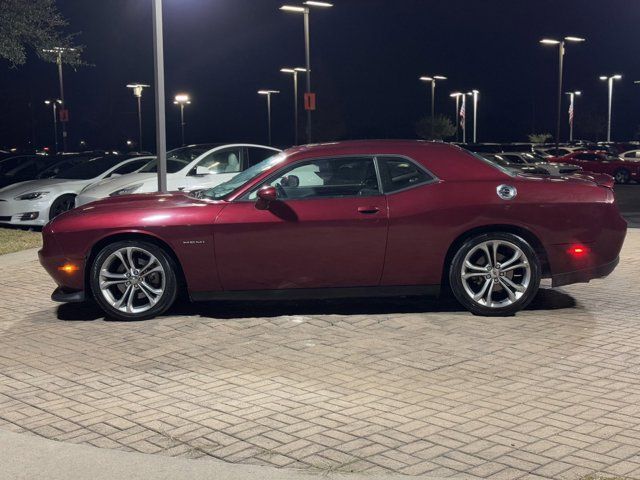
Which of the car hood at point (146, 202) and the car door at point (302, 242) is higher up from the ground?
the car hood at point (146, 202)

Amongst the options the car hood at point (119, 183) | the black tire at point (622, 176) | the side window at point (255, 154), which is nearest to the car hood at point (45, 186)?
the car hood at point (119, 183)

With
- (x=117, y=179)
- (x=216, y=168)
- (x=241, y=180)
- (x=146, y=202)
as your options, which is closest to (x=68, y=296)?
(x=146, y=202)

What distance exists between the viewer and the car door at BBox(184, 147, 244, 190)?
15523mm

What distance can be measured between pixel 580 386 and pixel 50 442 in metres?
3.30

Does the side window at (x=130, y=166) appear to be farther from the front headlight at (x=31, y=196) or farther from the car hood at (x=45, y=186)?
the front headlight at (x=31, y=196)

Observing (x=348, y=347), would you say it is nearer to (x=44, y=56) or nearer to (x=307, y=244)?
(x=307, y=244)

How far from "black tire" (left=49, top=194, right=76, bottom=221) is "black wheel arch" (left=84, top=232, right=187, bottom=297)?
9.27 m

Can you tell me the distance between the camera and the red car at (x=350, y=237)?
830cm

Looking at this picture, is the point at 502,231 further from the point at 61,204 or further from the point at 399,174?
the point at 61,204

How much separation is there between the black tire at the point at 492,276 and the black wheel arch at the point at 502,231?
2.6 inches

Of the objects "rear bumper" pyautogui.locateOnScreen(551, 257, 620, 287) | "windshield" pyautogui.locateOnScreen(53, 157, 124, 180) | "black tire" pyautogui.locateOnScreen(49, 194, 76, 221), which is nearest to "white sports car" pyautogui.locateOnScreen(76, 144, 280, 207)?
"black tire" pyautogui.locateOnScreen(49, 194, 76, 221)

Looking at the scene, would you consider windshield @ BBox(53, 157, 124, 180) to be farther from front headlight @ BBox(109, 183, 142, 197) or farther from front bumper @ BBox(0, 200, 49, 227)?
front headlight @ BBox(109, 183, 142, 197)

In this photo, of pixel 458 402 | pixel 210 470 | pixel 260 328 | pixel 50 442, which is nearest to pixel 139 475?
pixel 210 470

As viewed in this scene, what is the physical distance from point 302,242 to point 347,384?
2.23 meters
